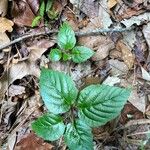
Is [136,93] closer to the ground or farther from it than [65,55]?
closer to the ground

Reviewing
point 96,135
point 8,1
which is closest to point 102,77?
point 96,135

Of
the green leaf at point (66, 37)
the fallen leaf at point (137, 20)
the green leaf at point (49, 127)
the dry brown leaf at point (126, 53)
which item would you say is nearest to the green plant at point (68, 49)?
the green leaf at point (66, 37)

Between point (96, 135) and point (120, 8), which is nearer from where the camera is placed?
point (96, 135)

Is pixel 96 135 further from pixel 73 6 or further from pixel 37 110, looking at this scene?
pixel 73 6

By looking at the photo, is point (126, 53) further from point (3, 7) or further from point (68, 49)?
point (3, 7)

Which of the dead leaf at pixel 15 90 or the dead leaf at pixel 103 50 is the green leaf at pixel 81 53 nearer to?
the dead leaf at pixel 103 50

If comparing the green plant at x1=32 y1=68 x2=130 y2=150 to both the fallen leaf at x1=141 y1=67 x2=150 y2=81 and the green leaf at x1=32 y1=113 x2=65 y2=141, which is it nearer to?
the green leaf at x1=32 y1=113 x2=65 y2=141

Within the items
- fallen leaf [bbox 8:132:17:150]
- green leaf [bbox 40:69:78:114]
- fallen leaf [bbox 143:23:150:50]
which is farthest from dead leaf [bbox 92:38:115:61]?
fallen leaf [bbox 8:132:17:150]

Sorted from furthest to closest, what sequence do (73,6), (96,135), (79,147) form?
(73,6), (96,135), (79,147)
